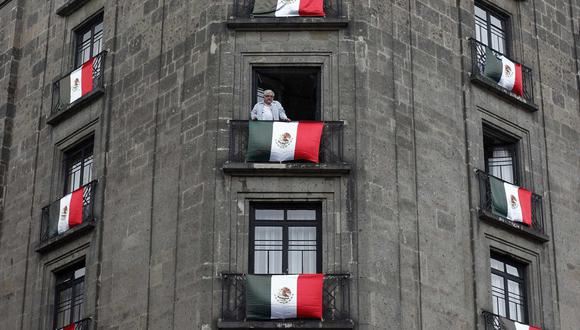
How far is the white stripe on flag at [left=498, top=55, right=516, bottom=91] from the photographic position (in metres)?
42.5

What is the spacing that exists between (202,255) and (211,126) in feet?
11.3

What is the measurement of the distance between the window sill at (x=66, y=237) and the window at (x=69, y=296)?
0.74 m

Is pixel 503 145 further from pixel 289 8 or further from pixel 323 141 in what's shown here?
pixel 289 8

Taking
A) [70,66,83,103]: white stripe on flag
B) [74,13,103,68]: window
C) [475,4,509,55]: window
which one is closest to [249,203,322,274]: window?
[70,66,83,103]: white stripe on flag

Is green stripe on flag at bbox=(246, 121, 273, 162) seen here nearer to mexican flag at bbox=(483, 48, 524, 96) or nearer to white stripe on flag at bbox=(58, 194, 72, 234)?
white stripe on flag at bbox=(58, 194, 72, 234)

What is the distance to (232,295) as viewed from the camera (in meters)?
37.1

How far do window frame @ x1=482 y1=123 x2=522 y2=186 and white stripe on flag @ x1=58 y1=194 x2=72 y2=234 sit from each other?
11265mm

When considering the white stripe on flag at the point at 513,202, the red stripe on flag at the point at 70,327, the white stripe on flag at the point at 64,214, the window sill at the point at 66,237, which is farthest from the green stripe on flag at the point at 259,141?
the white stripe on flag at the point at 513,202

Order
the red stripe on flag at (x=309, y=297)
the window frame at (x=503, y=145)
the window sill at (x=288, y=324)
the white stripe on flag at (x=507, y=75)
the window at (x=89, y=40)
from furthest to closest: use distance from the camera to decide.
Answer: the window at (x=89, y=40)
the white stripe on flag at (x=507, y=75)
the window frame at (x=503, y=145)
the red stripe on flag at (x=309, y=297)
the window sill at (x=288, y=324)

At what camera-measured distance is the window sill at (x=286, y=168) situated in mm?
38281

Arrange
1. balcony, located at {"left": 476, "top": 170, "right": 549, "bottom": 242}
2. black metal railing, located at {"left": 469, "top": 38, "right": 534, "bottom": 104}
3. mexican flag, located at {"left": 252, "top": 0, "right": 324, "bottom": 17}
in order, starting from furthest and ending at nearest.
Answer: black metal railing, located at {"left": 469, "top": 38, "right": 534, "bottom": 104} → mexican flag, located at {"left": 252, "top": 0, "right": 324, "bottom": 17} → balcony, located at {"left": 476, "top": 170, "right": 549, "bottom": 242}

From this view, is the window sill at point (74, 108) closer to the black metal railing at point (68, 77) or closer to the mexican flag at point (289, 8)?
the black metal railing at point (68, 77)

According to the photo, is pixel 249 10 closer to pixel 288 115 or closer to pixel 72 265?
pixel 288 115

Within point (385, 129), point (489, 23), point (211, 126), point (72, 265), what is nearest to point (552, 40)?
point (489, 23)
